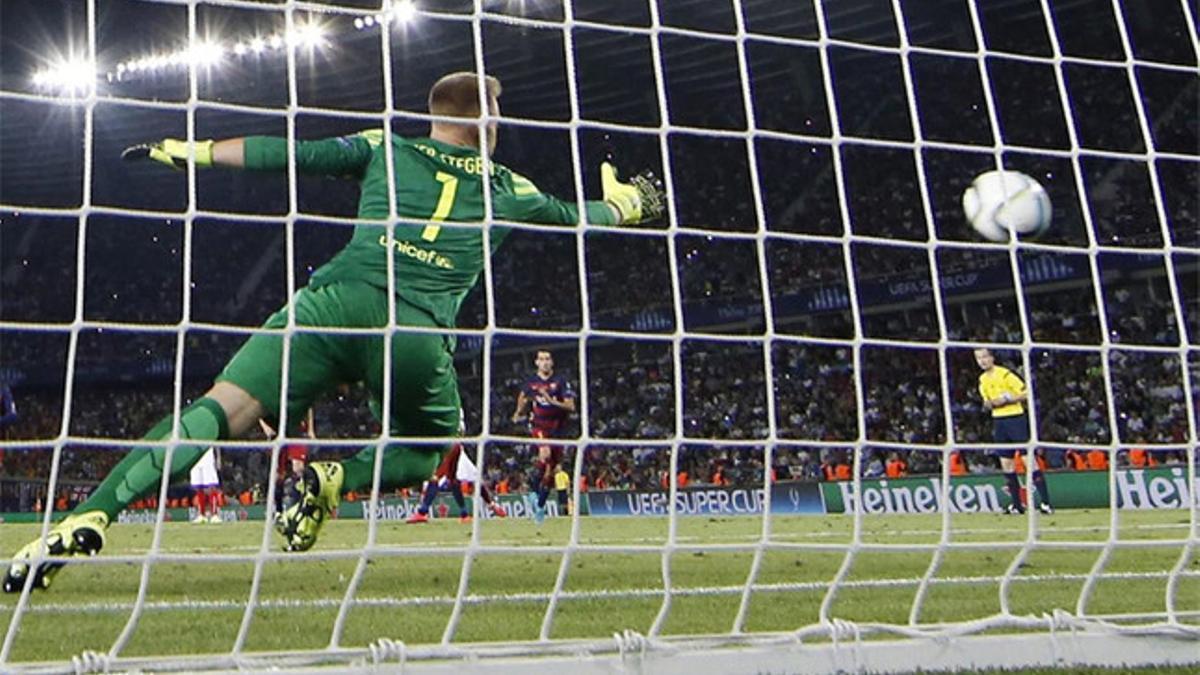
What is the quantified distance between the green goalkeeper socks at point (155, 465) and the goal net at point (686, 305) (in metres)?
0.34

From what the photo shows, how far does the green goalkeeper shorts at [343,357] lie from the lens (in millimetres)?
3795

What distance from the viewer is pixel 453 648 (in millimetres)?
2432

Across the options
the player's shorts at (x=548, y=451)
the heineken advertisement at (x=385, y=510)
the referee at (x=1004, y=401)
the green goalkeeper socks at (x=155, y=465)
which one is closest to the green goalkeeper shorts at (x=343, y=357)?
the green goalkeeper socks at (x=155, y=465)

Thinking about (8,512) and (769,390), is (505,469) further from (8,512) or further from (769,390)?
(769,390)

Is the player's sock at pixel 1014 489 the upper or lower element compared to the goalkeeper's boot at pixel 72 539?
lower

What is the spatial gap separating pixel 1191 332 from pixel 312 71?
1515 centimetres

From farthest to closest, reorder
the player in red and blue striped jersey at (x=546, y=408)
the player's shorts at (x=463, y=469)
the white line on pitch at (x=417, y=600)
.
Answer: the player's shorts at (x=463, y=469) → the player in red and blue striped jersey at (x=546, y=408) → the white line on pitch at (x=417, y=600)

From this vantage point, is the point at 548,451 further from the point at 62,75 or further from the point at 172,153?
the point at 62,75

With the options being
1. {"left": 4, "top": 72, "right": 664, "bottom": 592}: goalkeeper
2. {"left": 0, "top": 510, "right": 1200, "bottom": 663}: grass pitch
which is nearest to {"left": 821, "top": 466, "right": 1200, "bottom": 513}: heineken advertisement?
{"left": 0, "top": 510, "right": 1200, "bottom": 663}: grass pitch

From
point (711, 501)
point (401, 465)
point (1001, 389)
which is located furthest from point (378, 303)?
point (711, 501)

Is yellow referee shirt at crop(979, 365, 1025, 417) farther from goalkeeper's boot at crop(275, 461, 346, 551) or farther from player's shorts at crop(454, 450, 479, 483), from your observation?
goalkeeper's boot at crop(275, 461, 346, 551)

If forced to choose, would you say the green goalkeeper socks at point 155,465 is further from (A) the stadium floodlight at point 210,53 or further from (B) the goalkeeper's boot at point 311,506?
(A) the stadium floodlight at point 210,53

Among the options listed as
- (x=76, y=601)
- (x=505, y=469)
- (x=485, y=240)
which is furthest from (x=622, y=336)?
(x=505, y=469)

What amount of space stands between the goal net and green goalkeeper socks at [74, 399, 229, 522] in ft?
1.13
